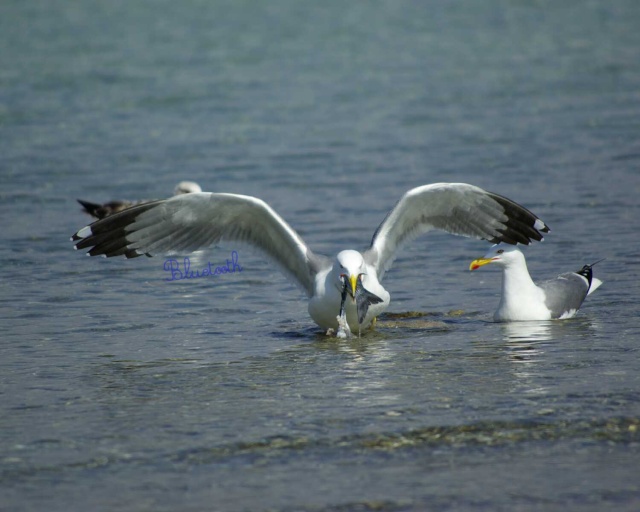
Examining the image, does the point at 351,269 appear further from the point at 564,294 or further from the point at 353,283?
the point at 564,294

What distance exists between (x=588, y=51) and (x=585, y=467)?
23.7 meters

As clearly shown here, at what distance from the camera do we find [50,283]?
11.5 metres

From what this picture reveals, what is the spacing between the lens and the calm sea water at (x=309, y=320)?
20.4 ft

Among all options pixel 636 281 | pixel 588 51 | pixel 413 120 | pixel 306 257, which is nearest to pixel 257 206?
pixel 306 257

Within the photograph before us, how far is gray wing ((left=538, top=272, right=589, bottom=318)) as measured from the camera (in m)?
9.77

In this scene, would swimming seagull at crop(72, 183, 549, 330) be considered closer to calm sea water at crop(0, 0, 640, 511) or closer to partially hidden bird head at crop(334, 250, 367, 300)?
partially hidden bird head at crop(334, 250, 367, 300)

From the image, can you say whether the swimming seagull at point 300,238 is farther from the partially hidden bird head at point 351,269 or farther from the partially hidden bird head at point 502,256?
the partially hidden bird head at point 502,256

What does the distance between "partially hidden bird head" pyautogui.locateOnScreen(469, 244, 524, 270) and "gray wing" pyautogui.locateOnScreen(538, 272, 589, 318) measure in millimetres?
315

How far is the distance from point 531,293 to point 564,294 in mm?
265

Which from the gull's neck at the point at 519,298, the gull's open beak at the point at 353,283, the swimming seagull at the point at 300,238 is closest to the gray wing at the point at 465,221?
the swimming seagull at the point at 300,238

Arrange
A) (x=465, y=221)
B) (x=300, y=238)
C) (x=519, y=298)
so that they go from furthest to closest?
(x=465, y=221) < (x=300, y=238) < (x=519, y=298)

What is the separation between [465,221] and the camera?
10.5 meters
